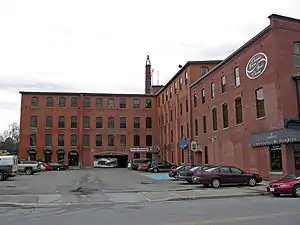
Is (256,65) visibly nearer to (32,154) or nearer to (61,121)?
(61,121)

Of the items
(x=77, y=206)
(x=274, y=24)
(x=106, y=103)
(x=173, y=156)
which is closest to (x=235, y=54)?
(x=274, y=24)

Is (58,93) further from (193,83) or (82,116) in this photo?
(193,83)

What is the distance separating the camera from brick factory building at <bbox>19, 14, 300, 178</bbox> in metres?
25.3

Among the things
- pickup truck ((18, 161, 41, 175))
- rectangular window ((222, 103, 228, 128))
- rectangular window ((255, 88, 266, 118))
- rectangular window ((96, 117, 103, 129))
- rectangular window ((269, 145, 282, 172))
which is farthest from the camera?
rectangular window ((96, 117, 103, 129))

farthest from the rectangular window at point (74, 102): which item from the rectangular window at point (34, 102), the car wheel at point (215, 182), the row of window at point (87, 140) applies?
the car wheel at point (215, 182)

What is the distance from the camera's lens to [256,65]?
28219mm

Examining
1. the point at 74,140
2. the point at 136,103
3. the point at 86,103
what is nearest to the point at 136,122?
the point at 136,103

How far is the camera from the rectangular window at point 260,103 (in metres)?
27.2

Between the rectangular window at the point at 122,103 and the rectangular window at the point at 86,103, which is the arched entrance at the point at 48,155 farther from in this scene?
the rectangular window at the point at 122,103

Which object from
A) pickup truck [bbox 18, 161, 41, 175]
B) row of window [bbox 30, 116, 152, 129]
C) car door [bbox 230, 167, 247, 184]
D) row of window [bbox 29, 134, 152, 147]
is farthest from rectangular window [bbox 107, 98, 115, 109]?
car door [bbox 230, 167, 247, 184]

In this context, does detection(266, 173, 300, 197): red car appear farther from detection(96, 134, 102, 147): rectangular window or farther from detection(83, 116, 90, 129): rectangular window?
detection(83, 116, 90, 129): rectangular window

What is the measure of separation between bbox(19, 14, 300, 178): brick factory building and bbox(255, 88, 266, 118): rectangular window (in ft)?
0.25

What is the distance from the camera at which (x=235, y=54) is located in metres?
31.7

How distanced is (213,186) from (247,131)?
8706mm
